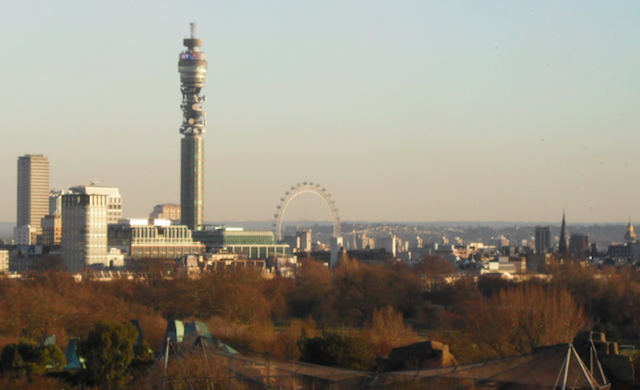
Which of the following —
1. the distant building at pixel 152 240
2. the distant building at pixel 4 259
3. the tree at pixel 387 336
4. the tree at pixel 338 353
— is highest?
the distant building at pixel 152 240

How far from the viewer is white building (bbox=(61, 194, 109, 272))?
16362cm

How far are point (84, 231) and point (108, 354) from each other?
115858mm

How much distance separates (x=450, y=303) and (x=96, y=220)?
223ft

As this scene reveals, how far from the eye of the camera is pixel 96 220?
6526 inches

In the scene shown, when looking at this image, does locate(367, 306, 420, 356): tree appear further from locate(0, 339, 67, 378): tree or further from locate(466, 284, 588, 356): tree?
locate(0, 339, 67, 378): tree

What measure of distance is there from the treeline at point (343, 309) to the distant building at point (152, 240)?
54.9m

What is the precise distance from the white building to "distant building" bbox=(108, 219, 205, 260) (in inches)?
807

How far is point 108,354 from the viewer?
5059 centimetres

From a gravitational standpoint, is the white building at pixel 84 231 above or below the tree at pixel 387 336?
above

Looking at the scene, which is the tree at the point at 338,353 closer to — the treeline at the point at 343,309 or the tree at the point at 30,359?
the treeline at the point at 343,309

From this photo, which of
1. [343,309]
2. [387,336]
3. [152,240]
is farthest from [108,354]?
[152,240]

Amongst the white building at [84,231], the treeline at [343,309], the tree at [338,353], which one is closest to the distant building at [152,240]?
the white building at [84,231]

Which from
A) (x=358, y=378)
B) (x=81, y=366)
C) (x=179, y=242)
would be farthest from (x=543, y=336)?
(x=179, y=242)

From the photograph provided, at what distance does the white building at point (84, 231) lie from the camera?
537 feet
